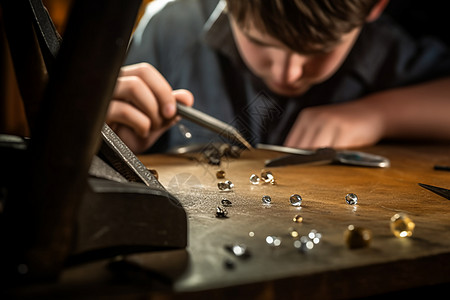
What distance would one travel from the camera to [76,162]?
33 centimetres

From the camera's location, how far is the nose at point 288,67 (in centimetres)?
146

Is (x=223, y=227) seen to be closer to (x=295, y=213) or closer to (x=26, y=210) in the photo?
(x=295, y=213)

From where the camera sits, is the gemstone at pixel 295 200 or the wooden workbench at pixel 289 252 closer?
the wooden workbench at pixel 289 252

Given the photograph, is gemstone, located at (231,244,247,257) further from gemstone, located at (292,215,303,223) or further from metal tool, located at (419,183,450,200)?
metal tool, located at (419,183,450,200)

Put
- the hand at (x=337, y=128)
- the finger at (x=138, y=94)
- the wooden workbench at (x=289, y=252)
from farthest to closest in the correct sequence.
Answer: the hand at (x=337, y=128)
the finger at (x=138, y=94)
the wooden workbench at (x=289, y=252)

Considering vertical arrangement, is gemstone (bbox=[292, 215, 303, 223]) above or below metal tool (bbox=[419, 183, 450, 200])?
below

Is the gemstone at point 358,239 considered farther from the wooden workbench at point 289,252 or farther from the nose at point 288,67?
the nose at point 288,67

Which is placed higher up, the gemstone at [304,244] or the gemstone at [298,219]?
the gemstone at [304,244]

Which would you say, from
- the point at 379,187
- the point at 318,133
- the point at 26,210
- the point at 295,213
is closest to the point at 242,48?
the point at 318,133

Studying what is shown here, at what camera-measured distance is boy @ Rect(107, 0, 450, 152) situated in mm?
1212

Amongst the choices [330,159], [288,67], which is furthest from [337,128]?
[330,159]

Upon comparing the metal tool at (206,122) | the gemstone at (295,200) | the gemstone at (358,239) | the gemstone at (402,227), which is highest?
the gemstone at (402,227)

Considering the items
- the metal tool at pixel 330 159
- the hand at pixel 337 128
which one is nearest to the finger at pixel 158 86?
the metal tool at pixel 330 159

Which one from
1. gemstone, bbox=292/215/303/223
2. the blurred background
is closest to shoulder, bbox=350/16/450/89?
the blurred background
